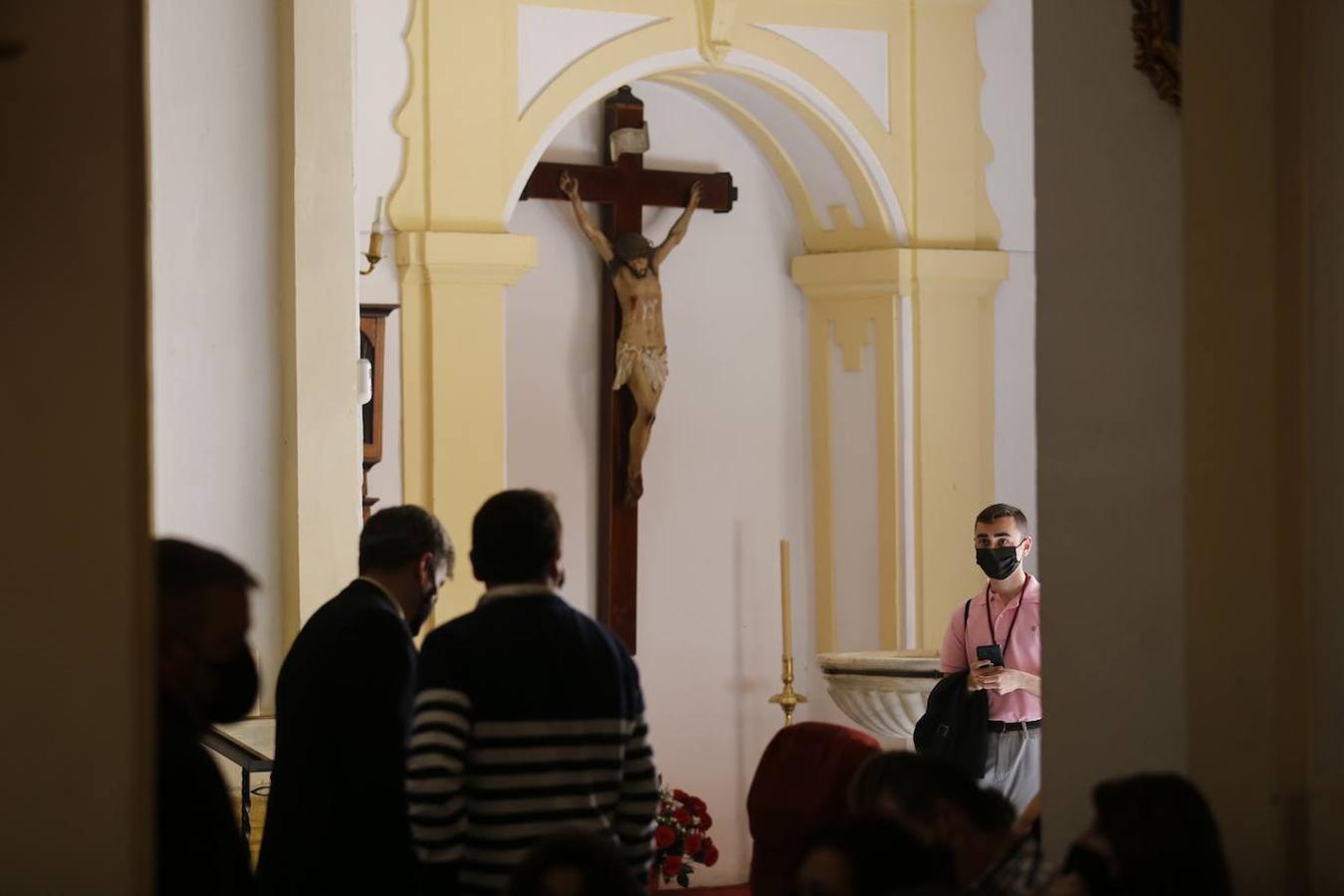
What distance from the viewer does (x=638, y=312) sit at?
985cm

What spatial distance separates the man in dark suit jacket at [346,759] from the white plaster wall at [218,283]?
165 cm

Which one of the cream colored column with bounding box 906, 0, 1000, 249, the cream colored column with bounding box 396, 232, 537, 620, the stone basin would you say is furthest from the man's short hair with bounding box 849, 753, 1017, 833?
the cream colored column with bounding box 906, 0, 1000, 249

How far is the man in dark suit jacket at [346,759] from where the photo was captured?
13.5 feet

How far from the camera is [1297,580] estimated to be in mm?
3398

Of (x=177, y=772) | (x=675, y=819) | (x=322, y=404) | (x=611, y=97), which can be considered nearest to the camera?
(x=177, y=772)

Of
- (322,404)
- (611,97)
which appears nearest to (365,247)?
(611,97)

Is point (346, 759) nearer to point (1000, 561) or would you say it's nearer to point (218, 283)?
point (218, 283)

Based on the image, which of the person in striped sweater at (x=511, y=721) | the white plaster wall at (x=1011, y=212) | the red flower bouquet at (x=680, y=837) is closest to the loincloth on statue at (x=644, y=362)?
the white plaster wall at (x=1011, y=212)

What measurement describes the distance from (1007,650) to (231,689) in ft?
10.9

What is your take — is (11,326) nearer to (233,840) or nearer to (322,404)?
(233,840)

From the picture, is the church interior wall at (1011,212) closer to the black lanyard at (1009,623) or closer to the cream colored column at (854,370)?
the cream colored column at (854,370)

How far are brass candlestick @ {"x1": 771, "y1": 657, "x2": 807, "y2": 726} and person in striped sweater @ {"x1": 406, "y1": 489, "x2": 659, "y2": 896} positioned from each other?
578cm

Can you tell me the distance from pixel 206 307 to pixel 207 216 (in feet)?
0.90

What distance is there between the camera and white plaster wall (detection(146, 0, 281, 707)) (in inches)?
230
